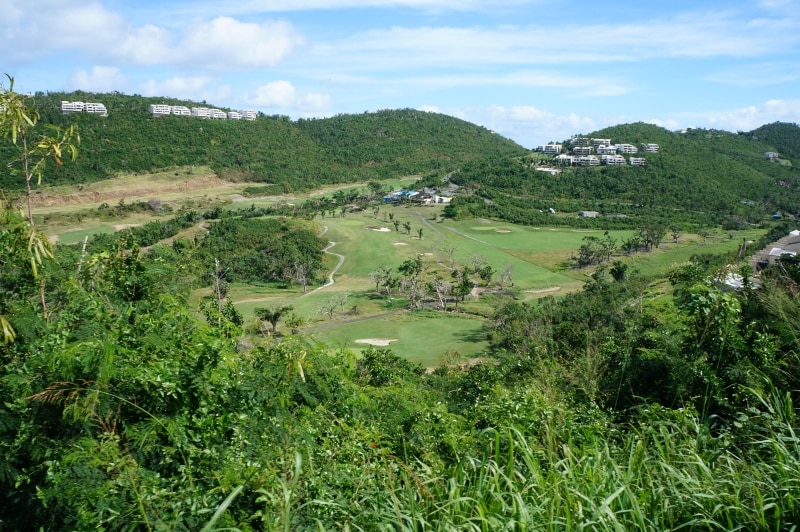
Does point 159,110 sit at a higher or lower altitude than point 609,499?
higher

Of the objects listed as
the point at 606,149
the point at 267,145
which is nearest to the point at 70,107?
the point at 267,145

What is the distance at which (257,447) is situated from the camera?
13.8 feet

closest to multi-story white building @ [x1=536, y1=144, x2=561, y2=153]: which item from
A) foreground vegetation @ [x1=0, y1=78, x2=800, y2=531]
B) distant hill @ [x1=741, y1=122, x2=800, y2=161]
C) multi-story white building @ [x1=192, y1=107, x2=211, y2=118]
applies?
distant hill @ [x1=741, y1=122, x2=800, y2=161]

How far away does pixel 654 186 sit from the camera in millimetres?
87625

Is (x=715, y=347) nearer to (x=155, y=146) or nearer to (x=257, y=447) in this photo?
(x=257, y=447)

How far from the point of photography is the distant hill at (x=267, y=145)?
278 feet

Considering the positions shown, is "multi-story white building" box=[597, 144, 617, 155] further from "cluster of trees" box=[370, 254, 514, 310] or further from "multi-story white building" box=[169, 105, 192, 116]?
"multi-story white building" box=[169, 105, 192, 116]

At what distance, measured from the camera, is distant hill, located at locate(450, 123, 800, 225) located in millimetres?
78688

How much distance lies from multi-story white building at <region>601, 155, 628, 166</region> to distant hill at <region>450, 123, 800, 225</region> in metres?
2.18

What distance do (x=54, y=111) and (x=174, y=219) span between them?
43.3m

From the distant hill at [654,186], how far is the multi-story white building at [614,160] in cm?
218

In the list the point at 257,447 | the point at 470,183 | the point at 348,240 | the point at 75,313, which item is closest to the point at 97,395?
the point at 257,447

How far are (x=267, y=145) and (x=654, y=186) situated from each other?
71.8 m

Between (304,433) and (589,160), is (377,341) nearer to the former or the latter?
(304,433)
